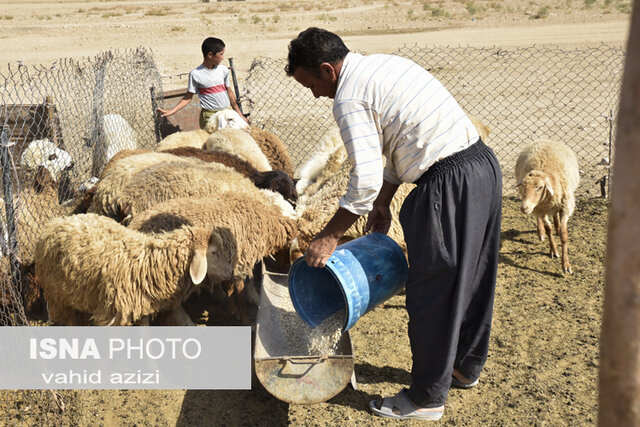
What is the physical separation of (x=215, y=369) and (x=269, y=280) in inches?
34.3

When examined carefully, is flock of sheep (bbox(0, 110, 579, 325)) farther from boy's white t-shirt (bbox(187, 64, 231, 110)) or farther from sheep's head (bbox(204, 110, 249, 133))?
boy's white t-shirt (bbox(187, 64, 231, 110))

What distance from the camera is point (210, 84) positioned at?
27.5 feet

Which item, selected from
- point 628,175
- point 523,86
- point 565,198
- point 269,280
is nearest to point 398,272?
point 269,280

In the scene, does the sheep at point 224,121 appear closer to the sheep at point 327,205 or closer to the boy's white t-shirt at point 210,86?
the boy's white t-shirt at point 210,86

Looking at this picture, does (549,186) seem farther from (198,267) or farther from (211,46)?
(211,46)

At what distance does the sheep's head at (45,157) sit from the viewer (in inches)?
269

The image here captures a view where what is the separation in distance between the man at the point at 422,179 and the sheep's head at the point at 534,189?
250 cm

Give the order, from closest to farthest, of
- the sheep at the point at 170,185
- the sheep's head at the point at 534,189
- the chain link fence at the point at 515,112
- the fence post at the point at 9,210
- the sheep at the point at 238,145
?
the fence post at the point at 9,210
the sheep at the point at 170,185
the sheep's head at the point at 534,189
the sheep at the point at 238,145
the chain link fence at the point at 515,112

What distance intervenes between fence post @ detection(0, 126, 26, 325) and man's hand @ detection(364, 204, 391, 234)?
2.66 meters

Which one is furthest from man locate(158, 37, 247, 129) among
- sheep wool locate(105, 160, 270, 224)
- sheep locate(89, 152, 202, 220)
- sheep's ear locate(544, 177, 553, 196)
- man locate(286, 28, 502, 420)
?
man locate(286, 28, 502, 420)

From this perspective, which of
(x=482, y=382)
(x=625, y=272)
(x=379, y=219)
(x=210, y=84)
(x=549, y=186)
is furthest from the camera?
(x=210, y=84)

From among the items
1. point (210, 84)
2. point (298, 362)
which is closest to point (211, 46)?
point (210, 84)

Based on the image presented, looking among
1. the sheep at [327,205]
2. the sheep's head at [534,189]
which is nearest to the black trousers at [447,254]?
the sheep at [327,205]

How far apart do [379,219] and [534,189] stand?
2.69 meters
